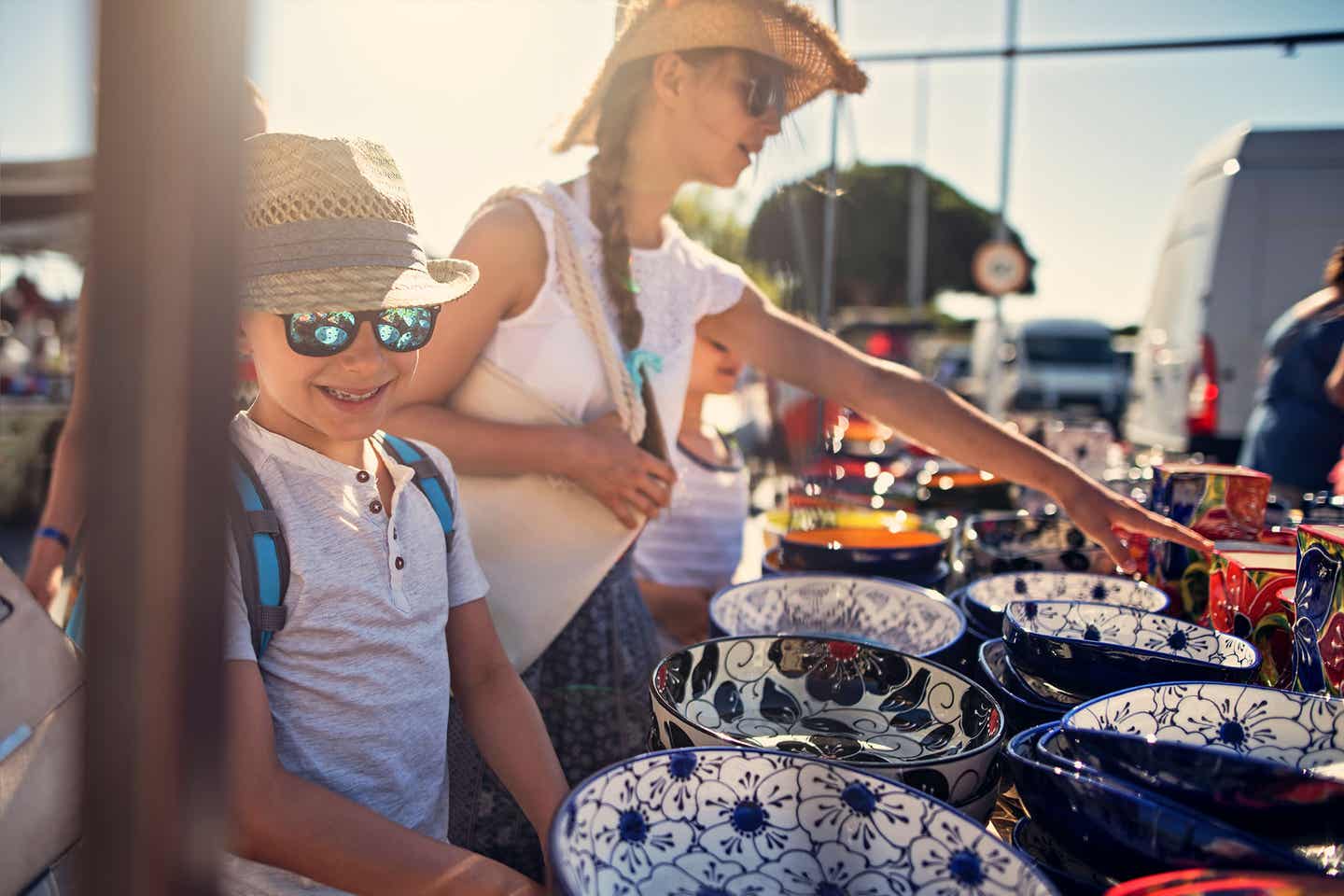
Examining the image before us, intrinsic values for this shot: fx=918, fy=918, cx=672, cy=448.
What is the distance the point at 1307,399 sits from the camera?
3.31 m

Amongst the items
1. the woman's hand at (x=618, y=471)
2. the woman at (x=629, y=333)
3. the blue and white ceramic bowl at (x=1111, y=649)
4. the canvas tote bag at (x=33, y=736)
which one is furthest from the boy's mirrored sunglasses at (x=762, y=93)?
the canvas tote bag at (x=33, y=736)

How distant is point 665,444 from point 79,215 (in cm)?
129

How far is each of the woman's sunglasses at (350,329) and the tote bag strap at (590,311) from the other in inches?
15.8

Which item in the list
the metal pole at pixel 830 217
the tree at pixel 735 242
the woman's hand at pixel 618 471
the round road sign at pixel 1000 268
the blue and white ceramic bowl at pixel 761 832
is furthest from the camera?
the round road sign at pixel 1000 268

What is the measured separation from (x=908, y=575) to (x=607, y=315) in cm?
68

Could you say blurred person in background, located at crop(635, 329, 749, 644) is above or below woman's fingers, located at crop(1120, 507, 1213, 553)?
below

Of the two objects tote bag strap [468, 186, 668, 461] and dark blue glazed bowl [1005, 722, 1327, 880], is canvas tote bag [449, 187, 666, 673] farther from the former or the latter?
dark blue glazed bowl [1005, 722, 1327, 880]

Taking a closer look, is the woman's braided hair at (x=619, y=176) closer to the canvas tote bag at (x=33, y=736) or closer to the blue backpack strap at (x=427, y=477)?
the blue backpack strap at (x=427, y=477)

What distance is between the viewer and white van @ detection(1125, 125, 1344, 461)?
588 centimetres

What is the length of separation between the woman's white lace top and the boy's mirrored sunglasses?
0.31 meters

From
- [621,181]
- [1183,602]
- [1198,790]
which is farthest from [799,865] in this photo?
[621,181]

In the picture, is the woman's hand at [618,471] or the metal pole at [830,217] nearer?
the woman's hand at [618,471]

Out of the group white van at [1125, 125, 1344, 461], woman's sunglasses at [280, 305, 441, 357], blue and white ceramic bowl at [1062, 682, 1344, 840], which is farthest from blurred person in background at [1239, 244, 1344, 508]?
woman's sunglasses at [280, 305, 441, 357]

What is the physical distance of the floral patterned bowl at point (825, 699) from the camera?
966 millimetres
